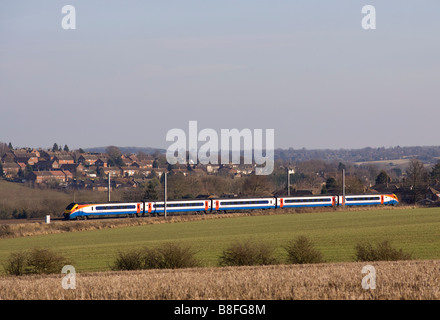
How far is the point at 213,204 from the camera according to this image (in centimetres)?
7075

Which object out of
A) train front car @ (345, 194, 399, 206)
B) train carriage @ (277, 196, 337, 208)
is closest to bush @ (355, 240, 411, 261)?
train carriage @ (277, 196, 337, 208)

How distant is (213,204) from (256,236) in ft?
84.6

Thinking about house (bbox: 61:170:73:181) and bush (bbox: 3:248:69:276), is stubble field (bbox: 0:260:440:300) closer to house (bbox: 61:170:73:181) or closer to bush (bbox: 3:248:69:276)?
bush (bbox: 3:248:69:276)

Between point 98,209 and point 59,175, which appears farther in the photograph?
point 59,175

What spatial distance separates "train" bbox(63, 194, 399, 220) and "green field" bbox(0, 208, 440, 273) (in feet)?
16.8

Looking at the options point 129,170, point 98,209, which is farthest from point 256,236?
point 129,170

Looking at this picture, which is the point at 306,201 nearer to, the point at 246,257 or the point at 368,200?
the point at 368,200

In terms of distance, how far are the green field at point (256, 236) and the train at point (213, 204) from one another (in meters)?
5.11

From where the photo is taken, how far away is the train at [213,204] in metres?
64.6

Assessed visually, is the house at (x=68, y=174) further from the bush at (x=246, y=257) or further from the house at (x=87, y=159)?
the bush at (x=246, y=257)

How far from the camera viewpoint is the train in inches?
2544

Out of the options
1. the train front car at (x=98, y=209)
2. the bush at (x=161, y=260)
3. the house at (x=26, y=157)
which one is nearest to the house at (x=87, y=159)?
the house at (x=26, y=157)
